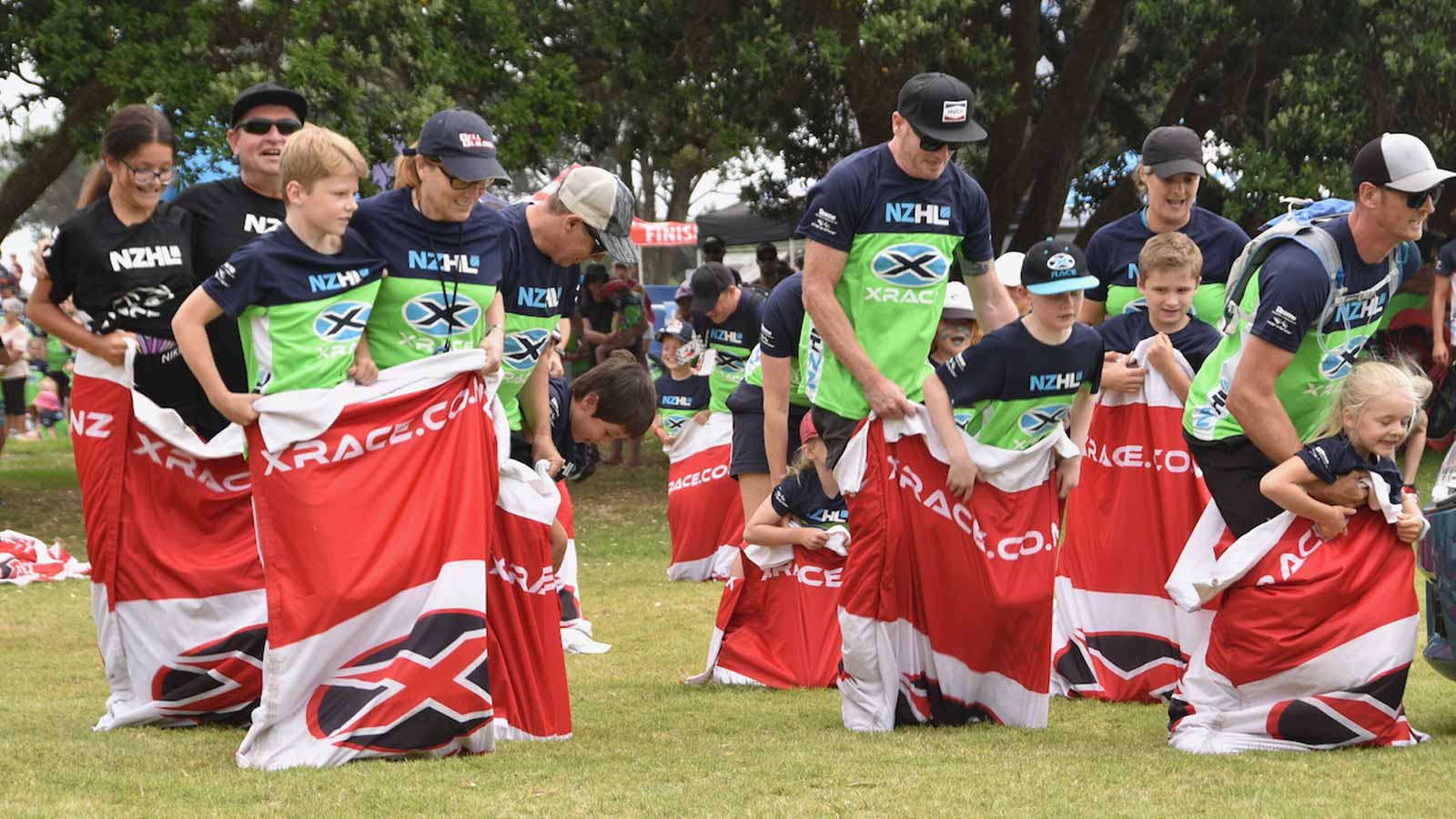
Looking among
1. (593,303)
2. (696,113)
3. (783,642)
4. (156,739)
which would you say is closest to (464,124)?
(156,739)

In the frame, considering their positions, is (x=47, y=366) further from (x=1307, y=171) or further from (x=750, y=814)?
(x=750, y=814)

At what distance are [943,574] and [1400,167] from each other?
196 centimetres

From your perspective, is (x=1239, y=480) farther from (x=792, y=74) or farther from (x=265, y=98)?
(x=792, y=74)

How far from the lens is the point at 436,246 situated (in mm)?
5773

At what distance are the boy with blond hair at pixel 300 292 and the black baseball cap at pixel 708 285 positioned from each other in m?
5.04

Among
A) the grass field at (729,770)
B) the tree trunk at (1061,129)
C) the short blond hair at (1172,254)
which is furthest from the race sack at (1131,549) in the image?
the tree trunk at (1061,129)

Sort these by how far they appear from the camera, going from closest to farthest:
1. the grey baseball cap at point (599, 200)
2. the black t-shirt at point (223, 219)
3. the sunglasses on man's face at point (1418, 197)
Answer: the sunglasses on man's face at point (1418, 197) → the grey baseball cap at point (599, 200) → the black t-shirt at point (223, 219)

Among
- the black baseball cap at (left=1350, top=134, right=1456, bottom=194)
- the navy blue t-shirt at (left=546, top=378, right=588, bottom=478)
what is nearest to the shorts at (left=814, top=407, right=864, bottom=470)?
the navy blue t-shirt at (left=546, top=378, right=588, bottom=478)

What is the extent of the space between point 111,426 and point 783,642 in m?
2.80

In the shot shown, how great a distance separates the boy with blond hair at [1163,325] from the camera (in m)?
6.93

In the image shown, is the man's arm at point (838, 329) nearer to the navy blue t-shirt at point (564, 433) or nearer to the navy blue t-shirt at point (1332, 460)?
the navy blue t-shirt at point (1332, 460)

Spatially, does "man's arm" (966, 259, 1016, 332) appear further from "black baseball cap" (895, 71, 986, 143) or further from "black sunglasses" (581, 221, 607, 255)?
"black sunglasses" (581, 221, 607, 255)

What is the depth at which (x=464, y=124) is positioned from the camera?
562 centimetres

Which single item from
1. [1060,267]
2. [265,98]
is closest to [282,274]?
[265,98]
